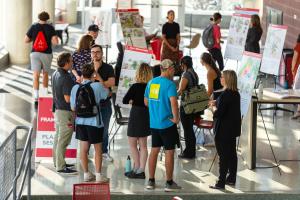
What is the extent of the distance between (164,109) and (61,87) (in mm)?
1418

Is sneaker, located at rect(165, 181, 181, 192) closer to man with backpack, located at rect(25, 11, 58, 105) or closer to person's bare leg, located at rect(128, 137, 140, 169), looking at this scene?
person's bare leg, located at rect(128, 137, 140, 169)

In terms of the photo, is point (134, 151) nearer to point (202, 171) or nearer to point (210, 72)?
point (202, 171)

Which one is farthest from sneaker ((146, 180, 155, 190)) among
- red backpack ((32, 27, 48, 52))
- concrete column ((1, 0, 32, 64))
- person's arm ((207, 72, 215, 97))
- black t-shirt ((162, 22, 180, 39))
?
concrete column ((1, 0, 32, 64))

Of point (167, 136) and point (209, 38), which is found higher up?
point (209, 38)

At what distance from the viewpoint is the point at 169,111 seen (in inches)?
393

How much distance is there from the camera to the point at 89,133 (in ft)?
33.6

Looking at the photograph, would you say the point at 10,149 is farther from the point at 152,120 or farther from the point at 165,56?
the point at 165,56

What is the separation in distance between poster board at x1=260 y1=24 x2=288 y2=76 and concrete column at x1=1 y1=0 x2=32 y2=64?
22.1ft

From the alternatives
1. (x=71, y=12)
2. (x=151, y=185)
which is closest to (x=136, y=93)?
(x=151, y=185)

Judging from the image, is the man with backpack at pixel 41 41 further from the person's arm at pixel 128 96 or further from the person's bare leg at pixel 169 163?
the person's bare leg at pixel 169 163

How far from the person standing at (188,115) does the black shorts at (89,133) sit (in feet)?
5.24

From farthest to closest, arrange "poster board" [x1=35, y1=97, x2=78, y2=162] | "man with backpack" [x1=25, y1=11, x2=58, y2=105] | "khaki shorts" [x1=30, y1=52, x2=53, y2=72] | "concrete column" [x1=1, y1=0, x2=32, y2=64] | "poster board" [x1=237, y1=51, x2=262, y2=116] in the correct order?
"concrete column" [x1=1, y1=0, x2=32, y2=64] < "khaki shorts" [x1=30, y1=52, x2=53, y2=72] < "man with backpack" [x1=25, y1=11, x2=58, y2=105] < "poster board" [x1=35, y1=97, x2=78, y2=162] < "poster board" [x1=237, y1=51, x2=262, y2=116]

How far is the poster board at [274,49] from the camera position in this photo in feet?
51.6

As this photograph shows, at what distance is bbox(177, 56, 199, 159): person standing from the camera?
11414 millimetres
